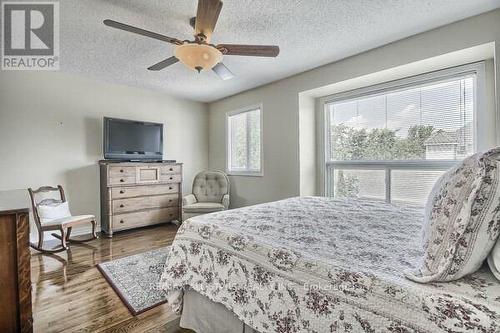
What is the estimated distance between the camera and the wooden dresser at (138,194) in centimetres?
362

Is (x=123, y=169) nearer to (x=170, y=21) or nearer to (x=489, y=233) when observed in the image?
(x=170, y=21)

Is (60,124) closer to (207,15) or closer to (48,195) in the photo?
(48,195)

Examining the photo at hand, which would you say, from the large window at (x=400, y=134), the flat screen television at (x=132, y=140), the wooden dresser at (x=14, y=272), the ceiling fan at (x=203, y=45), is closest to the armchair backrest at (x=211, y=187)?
the flat screen television at (x=132, y=140)

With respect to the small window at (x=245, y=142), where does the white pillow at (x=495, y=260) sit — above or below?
below

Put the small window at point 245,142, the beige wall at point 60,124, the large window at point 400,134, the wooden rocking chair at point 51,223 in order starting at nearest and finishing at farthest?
the large window at point 400,134 → the wooden rocking chair at point 51,223 → the beige wall at point 60,124 → the small window at point 245,142

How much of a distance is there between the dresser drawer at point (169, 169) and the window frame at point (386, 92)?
2.54 m

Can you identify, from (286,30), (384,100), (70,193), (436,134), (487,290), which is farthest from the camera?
(70,193)

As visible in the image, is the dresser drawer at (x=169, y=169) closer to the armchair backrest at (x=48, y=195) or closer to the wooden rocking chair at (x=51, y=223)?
the wooden rocking chair at (x=51, y=223)

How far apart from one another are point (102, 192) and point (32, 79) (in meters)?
1.84

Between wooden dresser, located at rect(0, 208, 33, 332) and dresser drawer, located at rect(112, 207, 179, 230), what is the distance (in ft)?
8.16

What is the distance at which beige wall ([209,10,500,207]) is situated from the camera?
225 cm

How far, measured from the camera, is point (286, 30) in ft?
7.90

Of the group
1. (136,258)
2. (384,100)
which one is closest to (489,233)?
(384,100)

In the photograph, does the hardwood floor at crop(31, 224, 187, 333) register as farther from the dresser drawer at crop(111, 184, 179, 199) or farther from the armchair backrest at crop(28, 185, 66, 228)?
the dresser drawer at crop(111, 184, 179, 199)
